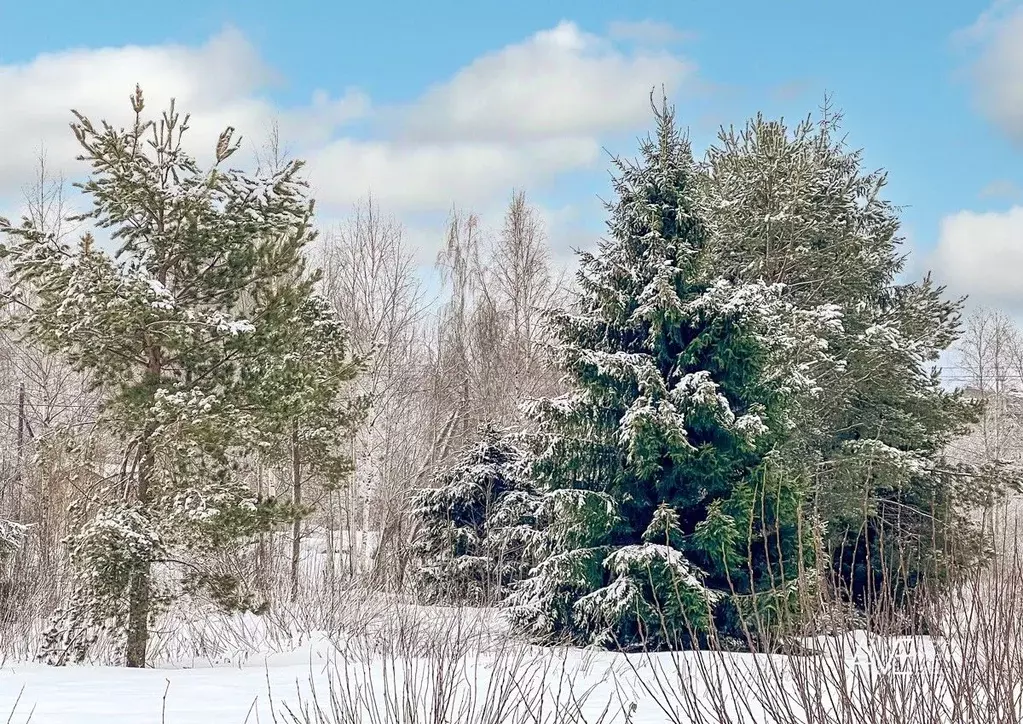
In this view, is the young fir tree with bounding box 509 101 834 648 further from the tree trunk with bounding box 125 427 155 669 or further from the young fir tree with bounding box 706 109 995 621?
the tree trunk with bounding box 125 427 155 669

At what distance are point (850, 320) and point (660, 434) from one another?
6006mm

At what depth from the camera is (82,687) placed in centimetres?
822

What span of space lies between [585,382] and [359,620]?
403cm

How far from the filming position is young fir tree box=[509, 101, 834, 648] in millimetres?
11047

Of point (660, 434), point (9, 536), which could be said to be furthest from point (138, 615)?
point (660, 434)

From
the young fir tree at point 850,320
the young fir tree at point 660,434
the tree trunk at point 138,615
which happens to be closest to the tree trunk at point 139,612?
the tree trunk at point 138,615

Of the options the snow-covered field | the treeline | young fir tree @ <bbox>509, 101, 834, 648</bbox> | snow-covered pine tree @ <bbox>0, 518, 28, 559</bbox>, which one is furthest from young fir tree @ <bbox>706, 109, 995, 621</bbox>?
snow-covered pine tree @ <bbox>0, 518, 28, 559</bbox>

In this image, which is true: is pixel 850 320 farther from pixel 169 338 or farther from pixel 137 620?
pixel 137 620

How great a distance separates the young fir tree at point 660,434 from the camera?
11.0 m

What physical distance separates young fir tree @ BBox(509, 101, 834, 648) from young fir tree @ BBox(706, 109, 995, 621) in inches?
90.2

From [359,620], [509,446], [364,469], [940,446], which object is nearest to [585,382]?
[359,620]

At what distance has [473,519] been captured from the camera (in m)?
17.7

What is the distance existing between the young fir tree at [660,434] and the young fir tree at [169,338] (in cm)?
349

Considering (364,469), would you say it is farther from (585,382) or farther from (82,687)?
(82,687)
